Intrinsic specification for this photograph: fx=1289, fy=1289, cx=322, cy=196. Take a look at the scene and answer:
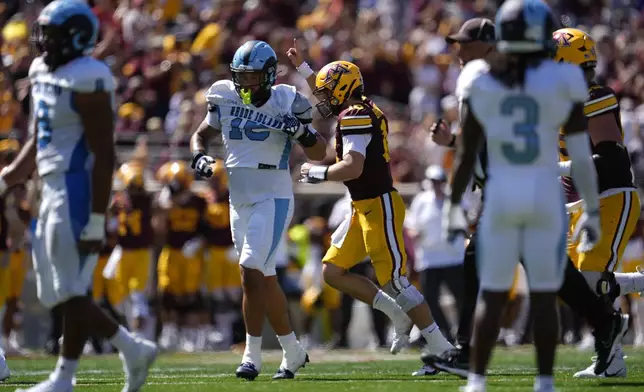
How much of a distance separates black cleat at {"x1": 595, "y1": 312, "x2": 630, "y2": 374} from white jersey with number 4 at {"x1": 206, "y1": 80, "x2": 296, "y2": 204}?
2249mm

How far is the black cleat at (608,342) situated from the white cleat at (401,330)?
4.30 feet

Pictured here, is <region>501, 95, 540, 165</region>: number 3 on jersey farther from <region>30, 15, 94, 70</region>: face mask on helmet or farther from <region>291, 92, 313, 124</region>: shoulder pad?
<region>291, 92, 313, 124</region>: shoulder pad

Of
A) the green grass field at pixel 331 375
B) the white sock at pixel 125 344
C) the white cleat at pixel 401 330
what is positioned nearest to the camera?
the white sock at pixel 125 344

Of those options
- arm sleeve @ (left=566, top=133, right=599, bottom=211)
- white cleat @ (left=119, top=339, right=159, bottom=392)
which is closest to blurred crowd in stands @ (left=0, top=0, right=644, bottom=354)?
white cleat @ (left=119, top=339, right=159, bottom=392)

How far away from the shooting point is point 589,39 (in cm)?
838

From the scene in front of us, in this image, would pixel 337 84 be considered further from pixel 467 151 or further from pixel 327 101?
pixel 467 151

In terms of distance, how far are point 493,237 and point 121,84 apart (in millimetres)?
11643

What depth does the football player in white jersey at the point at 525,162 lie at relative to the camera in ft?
19.6

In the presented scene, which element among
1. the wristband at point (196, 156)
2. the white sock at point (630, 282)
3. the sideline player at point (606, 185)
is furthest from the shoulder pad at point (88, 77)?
the white sock at point (630, 282)

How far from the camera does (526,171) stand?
597cm

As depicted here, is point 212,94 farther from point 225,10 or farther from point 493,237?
point 225,10

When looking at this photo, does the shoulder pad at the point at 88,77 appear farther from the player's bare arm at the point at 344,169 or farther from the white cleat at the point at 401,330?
the white cleat at the point at 401,330

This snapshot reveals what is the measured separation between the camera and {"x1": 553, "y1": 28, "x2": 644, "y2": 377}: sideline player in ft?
26.7

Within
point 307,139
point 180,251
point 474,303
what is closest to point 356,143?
point 307,139
